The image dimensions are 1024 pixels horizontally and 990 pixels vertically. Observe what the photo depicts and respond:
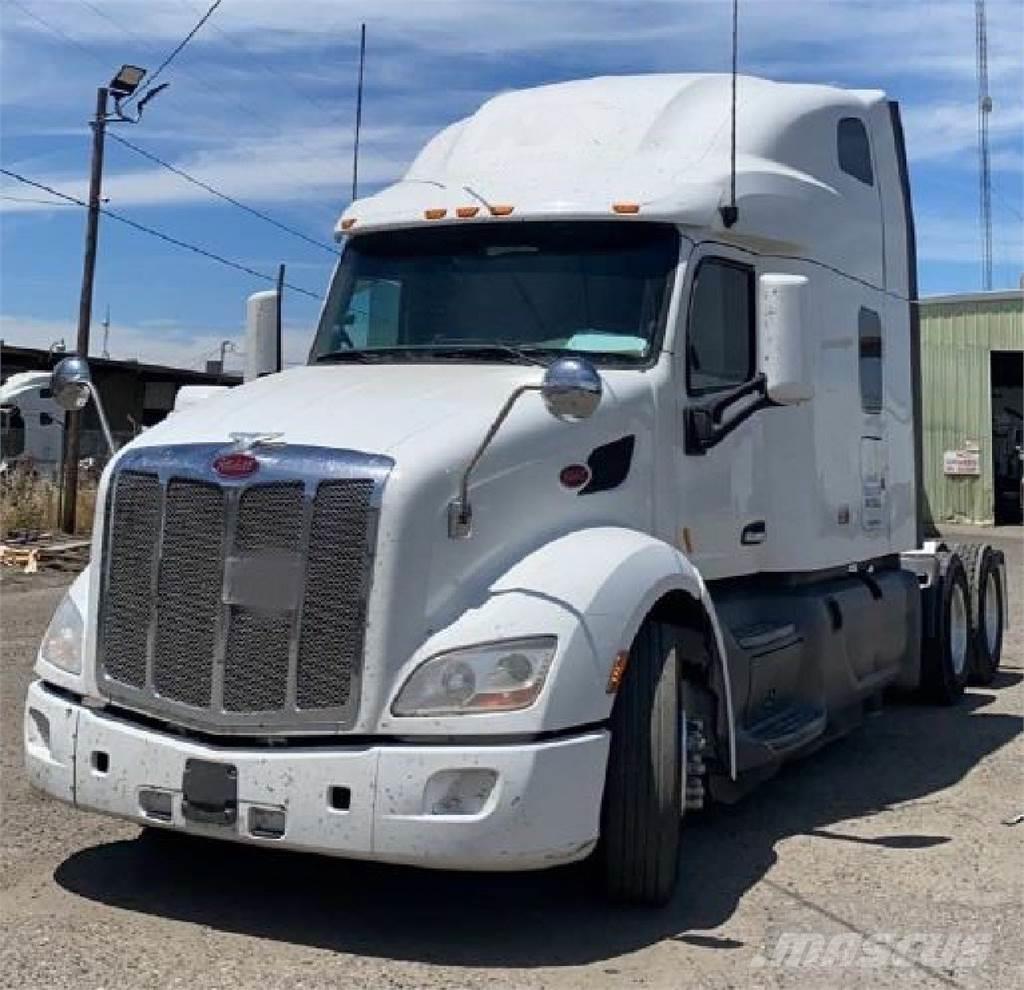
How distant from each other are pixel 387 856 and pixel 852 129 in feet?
17.7

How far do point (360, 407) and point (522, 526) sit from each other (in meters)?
0.79

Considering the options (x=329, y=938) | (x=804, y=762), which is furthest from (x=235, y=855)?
(x=804, y=762)

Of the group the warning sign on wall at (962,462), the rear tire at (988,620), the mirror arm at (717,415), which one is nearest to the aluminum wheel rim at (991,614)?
the rear tire at (988,620)

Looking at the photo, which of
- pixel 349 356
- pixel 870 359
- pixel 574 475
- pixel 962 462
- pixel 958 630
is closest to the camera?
A: pixel 574 475

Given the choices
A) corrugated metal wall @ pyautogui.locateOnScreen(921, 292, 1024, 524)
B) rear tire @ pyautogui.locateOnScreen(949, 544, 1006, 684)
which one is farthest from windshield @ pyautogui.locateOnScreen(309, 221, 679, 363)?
corrugated metal wall @ pyautogui.locateOnScreen(921, 292, 1024, 524)

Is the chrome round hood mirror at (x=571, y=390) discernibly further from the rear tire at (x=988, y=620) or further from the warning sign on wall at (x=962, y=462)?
the warning sign on wall at (x=962, y=462)

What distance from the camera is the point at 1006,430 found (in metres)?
29.5

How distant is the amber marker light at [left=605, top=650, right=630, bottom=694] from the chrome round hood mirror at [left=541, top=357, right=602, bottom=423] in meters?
0.86

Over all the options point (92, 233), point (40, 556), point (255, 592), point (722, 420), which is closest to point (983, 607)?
point (722, 420)

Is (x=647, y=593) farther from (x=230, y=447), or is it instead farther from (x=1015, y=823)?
(x=1015, y=823)

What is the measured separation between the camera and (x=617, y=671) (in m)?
4.90

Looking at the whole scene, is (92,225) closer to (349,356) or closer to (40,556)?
(40,556)

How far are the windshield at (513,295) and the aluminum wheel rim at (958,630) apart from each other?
4884mm

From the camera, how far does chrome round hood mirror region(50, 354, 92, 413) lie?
5.98 metres
